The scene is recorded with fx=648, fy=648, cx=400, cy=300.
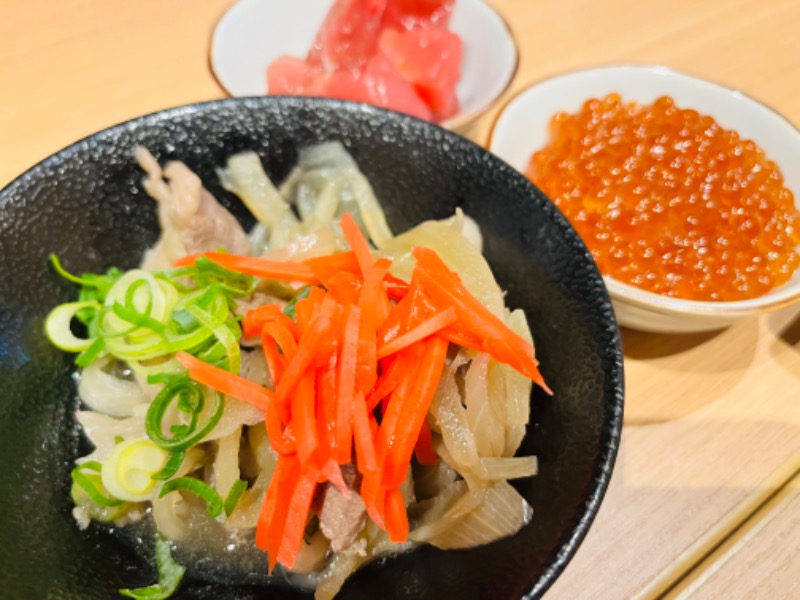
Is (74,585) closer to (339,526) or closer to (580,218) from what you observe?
(339,526)

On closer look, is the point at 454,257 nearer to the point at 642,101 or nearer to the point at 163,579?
the point at 163,579

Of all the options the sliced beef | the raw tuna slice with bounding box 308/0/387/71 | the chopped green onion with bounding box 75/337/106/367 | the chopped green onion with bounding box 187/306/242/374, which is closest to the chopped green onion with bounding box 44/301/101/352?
the chopped green onion with bounding box 75/337/106/367

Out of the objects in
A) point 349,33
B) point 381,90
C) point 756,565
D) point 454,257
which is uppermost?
point 349,33

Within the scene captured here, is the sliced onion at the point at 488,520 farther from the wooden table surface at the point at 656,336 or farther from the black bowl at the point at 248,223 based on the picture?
the wooden table surface at the point at 656,336

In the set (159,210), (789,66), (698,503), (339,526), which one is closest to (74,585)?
(339,526)

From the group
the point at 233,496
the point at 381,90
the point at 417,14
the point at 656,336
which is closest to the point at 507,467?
the point at 233,496

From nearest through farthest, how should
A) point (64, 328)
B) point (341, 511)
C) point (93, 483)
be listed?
point (341, 511), point (93, 483), point (64, 328)
